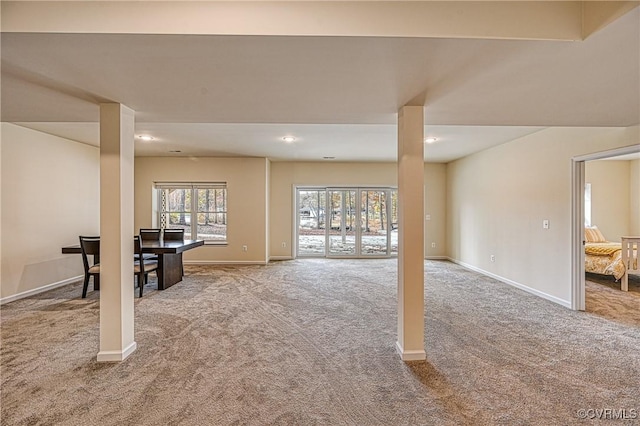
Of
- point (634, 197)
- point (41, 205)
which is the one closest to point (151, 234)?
point (41, 205)

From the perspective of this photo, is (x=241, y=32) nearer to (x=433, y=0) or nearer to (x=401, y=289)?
(x=433, y=0)

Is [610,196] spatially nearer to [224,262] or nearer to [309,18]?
[309,18]

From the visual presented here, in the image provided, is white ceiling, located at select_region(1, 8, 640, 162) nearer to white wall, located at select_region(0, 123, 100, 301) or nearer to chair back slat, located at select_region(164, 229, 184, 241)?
white wall, located at select_region(0, 123, 100, 301)

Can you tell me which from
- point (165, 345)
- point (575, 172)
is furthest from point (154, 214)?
point (575, 172)

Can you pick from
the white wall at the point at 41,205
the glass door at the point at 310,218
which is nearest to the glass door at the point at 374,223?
the glass door at the point at 310,218

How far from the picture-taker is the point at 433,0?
1713 mm

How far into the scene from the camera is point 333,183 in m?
8.16

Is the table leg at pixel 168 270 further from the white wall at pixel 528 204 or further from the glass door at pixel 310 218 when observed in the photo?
the white wall at pixel 528 204

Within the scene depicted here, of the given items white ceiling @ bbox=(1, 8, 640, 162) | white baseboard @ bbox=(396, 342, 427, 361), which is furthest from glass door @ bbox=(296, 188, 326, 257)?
white baseboard @ bbox=(396, 342, 427, 361)

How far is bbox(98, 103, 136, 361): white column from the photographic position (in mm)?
2707

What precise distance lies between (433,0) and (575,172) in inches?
144

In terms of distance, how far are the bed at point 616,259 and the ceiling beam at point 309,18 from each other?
5048 millimetres

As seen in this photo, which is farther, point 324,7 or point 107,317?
point 107,317

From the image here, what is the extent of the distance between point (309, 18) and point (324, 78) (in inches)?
20.8
